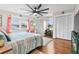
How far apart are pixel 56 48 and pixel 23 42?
0.57 meters

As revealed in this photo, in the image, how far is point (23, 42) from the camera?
5.39 ft

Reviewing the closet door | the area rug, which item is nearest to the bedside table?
the area rug

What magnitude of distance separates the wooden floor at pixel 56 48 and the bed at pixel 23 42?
0.37 ft

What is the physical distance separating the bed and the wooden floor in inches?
4.5

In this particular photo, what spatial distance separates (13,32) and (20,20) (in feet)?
0.79

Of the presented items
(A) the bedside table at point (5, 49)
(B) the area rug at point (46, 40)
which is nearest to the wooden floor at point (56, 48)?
(B) the area rug at point (46, 40)

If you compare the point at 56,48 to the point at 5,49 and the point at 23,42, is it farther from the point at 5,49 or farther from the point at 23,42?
the point at 5,49

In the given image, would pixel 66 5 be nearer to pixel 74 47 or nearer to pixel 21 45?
pixel 74 47

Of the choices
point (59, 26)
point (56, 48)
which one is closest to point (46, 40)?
point (56, 48)

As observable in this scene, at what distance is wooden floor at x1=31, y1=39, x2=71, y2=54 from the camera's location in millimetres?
1614

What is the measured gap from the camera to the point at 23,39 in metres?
1.66

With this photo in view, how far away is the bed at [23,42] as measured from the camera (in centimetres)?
157

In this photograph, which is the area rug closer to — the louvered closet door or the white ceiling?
the louvered closet door
